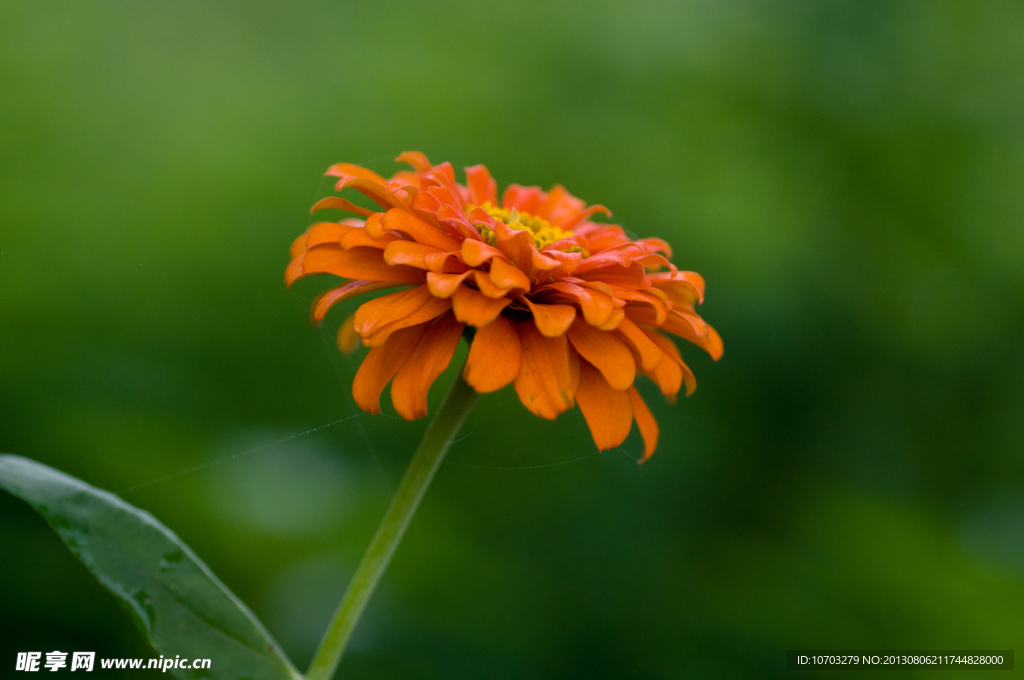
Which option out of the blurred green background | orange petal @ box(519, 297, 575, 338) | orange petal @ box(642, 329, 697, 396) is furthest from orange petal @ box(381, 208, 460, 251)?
the blurred green background

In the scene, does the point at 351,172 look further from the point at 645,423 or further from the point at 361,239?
the point at 645,423

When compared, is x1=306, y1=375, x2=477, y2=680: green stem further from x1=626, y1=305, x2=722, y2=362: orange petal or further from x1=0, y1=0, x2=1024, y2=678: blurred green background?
x1=0, y1=0, x2=1024, y2=678: blurred green background

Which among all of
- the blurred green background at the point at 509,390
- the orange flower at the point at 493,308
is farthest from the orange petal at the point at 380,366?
the blurred green background at the point at 509,390

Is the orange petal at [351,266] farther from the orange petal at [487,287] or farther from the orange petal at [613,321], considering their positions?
the orange petal at [613,321]

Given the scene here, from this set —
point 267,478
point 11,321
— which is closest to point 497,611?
point 267,478

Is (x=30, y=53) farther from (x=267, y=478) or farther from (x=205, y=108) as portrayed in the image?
(x=267, y=478)

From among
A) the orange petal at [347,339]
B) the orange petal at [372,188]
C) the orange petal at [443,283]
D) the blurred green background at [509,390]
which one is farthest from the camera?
the blurred green background at [509,390]
